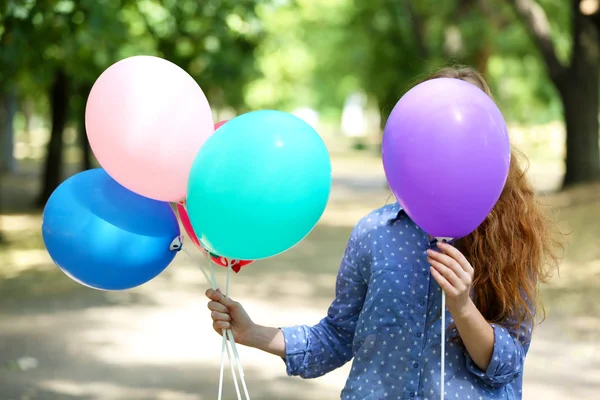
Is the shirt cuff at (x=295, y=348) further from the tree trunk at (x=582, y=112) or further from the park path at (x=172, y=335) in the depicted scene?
the tree trunk at (x=582, y=112)

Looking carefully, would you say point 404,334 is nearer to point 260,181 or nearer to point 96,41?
point 260,181

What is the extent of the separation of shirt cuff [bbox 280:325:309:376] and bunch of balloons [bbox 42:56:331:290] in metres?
0.26

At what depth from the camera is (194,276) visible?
30.7 ft

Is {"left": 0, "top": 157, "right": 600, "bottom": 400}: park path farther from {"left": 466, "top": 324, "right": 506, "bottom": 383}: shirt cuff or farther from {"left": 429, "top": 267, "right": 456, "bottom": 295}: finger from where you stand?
{"left": 429, "top": 267, "right": 456, "bottom": 295}: finger

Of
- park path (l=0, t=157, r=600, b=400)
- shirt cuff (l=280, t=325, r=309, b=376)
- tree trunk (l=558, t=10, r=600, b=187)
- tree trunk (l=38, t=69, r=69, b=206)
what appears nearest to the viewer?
shirt cuff (l=280, t=325, r=309, b=376)

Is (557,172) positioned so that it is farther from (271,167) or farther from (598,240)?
(271,167)

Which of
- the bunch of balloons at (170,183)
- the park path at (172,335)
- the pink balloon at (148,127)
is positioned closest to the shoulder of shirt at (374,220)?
the bunch of balloons at (170,183)

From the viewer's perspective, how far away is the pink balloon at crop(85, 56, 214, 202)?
225cm

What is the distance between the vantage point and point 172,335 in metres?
6.63

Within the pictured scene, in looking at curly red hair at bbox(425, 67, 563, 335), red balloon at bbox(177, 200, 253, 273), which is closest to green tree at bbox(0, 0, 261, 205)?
red balloon at bbox(177, 200, 253, 273)

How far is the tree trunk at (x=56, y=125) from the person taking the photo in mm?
15648

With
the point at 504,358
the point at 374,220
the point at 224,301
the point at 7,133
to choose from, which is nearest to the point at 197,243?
the point at 224,301

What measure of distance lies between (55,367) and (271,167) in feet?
14.1

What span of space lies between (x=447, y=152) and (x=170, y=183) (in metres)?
0.78
